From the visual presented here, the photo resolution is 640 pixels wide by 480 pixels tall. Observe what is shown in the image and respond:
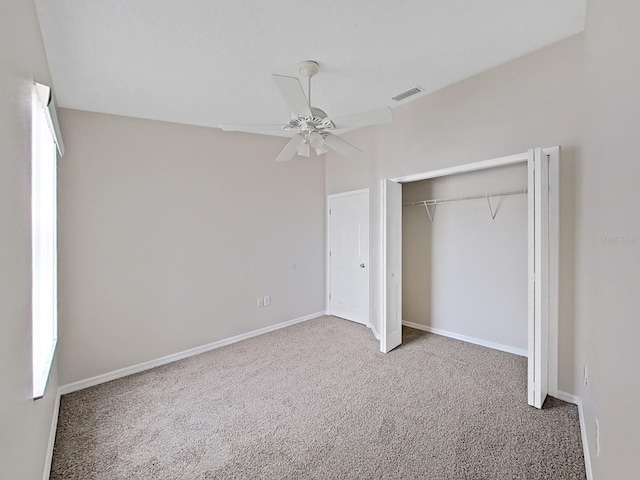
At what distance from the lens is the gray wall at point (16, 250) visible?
1.06 metres

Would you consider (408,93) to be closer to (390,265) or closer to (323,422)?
(390,265)

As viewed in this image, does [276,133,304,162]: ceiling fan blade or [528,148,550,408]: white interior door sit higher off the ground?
[276,133,304,162]: ceiling fan blade

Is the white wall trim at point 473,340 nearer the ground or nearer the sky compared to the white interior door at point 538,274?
nearer the ground

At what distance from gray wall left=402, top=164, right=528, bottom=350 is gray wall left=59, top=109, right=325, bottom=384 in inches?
69.1

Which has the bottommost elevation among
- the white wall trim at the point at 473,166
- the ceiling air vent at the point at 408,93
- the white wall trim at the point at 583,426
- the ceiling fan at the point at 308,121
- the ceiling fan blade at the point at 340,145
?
the white wall trim at the point at 583,426

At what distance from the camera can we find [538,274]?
2383 millimetres

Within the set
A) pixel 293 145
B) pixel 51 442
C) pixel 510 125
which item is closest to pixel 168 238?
pixel 293 145

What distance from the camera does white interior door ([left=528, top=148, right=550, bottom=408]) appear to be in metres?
2.36

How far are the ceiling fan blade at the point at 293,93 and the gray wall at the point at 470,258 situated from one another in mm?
2479

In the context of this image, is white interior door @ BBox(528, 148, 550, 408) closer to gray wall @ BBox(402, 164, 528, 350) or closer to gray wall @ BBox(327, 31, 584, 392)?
gray wall @ BBox(327, 31, 584, 392)

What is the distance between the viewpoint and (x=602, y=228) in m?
1.54

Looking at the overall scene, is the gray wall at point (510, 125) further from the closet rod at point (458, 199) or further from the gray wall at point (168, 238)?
the gray wall at point (168, 238)

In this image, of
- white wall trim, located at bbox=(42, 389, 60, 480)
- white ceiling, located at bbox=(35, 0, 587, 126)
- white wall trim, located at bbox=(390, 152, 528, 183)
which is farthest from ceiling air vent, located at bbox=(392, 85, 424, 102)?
white wall trim, located at bbox=(42, 389, 60, 480)

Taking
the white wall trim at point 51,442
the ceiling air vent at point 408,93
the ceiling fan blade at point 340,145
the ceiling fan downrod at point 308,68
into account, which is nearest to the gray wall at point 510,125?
the ceiling air vent at point 408,93
